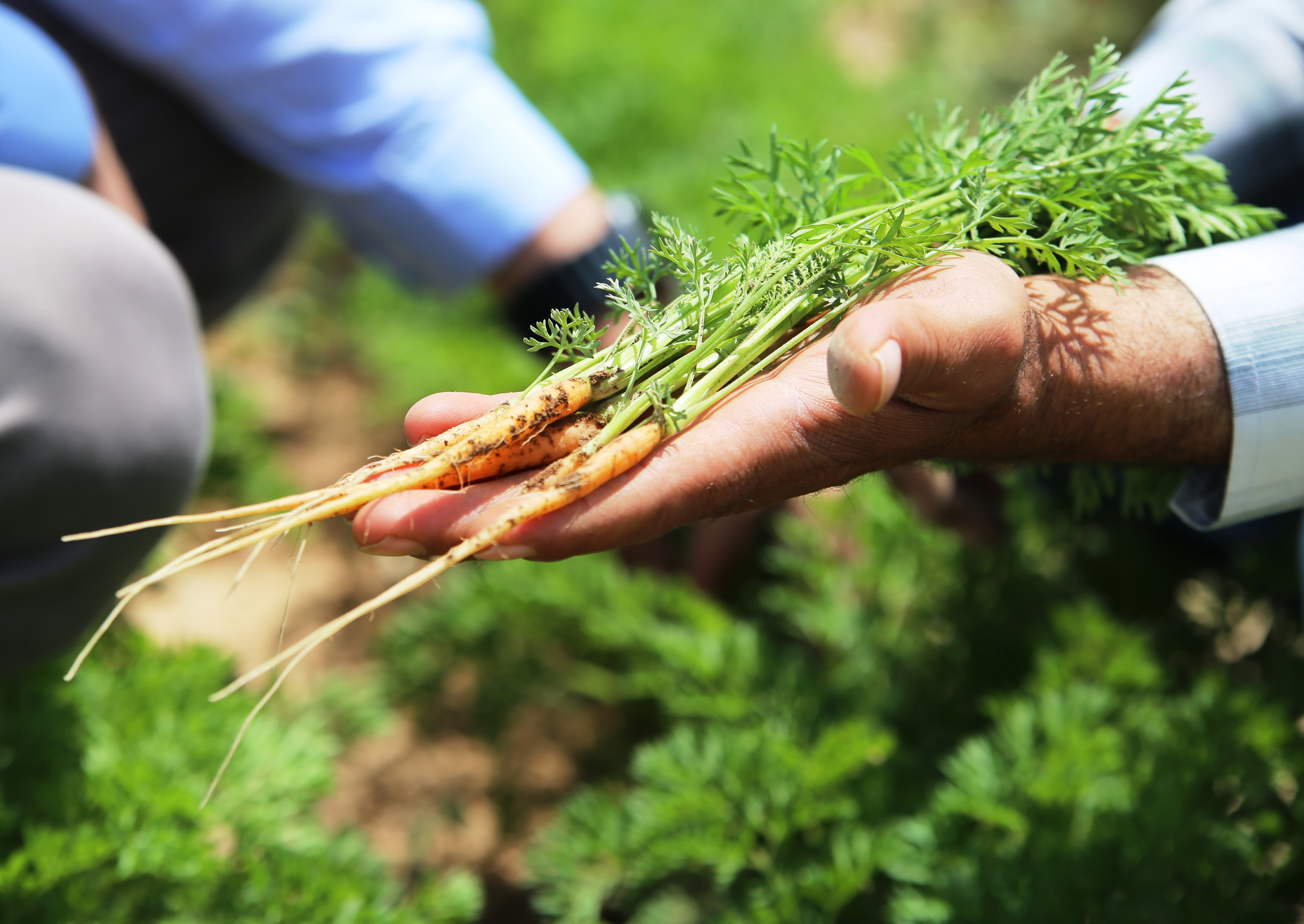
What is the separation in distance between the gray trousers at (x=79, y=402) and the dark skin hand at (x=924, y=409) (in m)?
0.68

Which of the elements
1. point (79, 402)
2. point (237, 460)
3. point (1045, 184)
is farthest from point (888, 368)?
point (237, 460)

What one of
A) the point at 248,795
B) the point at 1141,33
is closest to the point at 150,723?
the point at 248,795

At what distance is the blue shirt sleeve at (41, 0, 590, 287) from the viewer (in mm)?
2021

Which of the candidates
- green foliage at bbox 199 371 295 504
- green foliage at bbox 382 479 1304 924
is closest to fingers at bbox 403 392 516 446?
green foliage at bbox 382 479 1304 924

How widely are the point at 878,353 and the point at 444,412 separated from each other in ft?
1.85

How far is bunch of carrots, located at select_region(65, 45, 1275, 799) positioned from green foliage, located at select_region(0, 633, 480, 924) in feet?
1.94

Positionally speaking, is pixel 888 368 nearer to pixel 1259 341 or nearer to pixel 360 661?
pixel 1259 341

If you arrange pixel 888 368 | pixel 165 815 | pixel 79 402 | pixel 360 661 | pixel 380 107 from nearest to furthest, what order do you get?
1. pixel 888 368
2. pixel 79 402
3. pixel 165 815
4. pixel 380 107
5. pixel 360 661

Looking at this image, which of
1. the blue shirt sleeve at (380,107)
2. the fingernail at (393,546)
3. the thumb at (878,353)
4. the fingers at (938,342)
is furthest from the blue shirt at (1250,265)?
the blue shirt sleeve at (380,107)

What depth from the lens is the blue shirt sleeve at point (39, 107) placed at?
1.64m

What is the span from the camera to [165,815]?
→ 1655 mm

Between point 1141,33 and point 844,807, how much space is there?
5554mm

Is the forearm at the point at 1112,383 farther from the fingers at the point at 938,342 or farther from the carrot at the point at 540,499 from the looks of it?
the carrot at the point at 540,499

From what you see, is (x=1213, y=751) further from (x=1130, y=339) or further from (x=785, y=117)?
(x=785, y=117)
